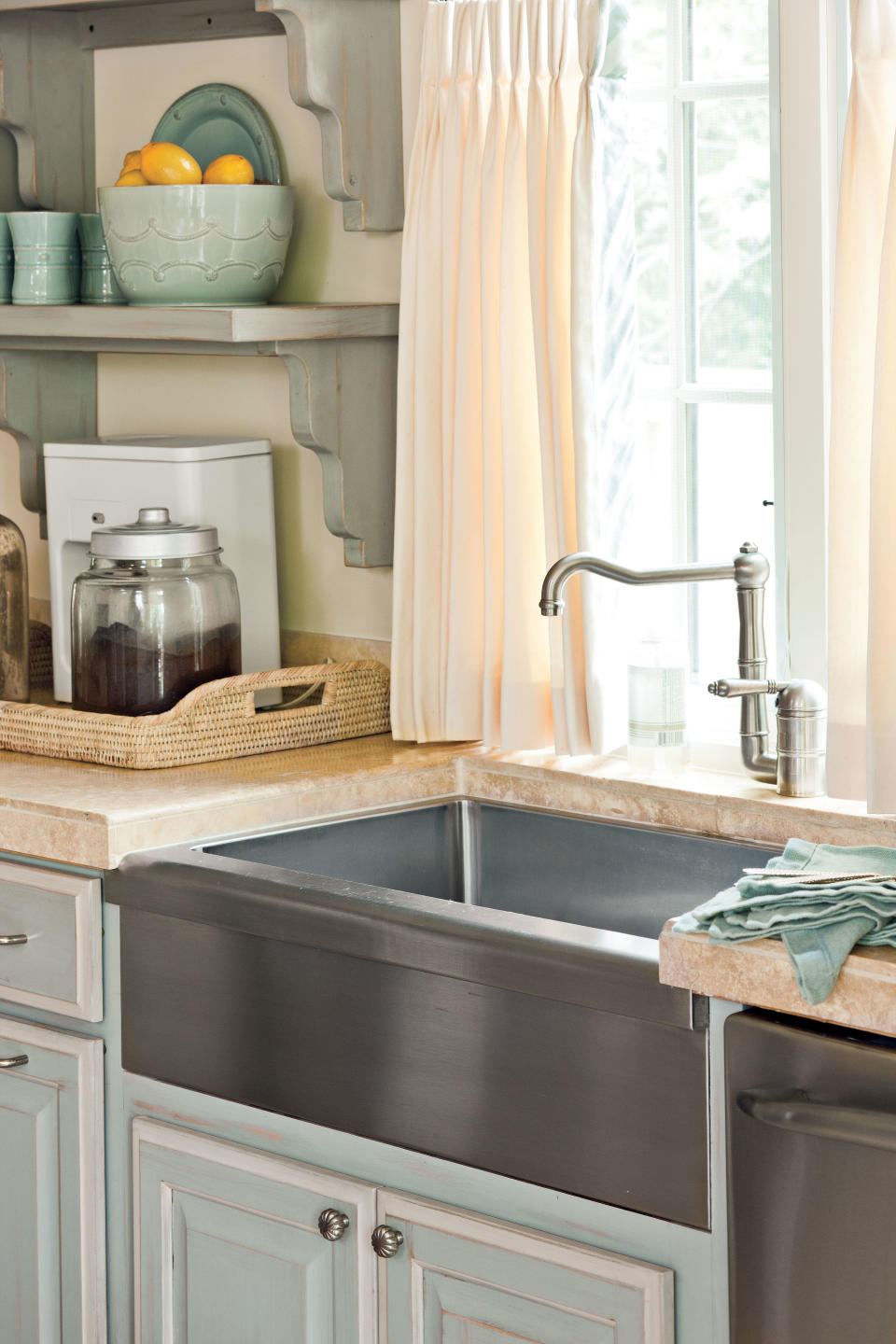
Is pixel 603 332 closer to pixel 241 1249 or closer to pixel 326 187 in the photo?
pixel 326 187

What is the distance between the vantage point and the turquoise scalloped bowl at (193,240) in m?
2.39

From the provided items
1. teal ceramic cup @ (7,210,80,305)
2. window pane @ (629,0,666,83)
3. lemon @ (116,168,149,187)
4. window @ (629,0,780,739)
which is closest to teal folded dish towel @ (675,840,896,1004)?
window @ (629,0,780,739)

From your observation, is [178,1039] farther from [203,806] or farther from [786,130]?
[786,130]

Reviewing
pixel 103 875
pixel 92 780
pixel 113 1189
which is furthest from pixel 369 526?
pixel 113 1189

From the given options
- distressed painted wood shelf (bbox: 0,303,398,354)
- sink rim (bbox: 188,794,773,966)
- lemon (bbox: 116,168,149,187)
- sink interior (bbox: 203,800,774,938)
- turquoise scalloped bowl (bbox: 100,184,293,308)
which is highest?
lemon (bbox: 116,168,149,187)

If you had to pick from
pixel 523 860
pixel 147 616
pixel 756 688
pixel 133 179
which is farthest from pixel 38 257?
pixel 756 688

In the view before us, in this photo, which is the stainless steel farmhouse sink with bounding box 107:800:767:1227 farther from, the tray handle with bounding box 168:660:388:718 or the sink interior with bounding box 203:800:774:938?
the tray handle with bounding box 168:660:388:718

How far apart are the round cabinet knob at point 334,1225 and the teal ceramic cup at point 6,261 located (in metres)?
1.50

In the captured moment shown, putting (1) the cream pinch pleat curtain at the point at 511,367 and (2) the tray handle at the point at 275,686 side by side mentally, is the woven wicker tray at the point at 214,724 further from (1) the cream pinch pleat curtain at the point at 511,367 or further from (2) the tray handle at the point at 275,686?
(1) the cream pinch pleat curtain at the point at 511,367

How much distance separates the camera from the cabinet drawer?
6.56ft

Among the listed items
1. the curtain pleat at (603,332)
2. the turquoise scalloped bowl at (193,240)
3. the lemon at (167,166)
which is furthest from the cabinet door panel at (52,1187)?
the lemon at (167,166)

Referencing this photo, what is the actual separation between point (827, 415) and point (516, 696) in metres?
0.52

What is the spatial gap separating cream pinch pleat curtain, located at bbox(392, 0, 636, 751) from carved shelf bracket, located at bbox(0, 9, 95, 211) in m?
0.74

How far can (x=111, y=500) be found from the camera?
101 inches
